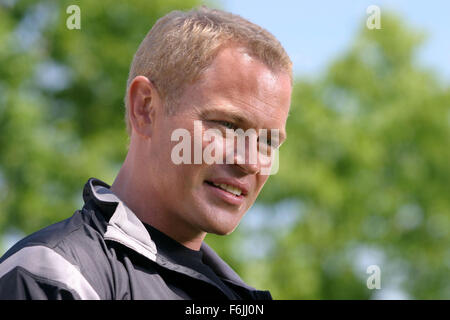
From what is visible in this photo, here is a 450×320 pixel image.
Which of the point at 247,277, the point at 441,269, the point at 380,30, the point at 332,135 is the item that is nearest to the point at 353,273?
the point at 441,269

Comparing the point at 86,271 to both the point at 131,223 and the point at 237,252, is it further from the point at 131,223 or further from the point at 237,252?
the point at 237,252

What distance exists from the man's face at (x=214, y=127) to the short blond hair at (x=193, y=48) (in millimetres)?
35

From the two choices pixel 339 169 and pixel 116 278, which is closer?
pixel 116 278

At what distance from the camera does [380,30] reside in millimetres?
15609

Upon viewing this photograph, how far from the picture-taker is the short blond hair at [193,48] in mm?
1983

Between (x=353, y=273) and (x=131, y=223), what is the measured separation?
41.0 ft

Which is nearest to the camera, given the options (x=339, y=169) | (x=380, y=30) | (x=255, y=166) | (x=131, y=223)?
(x=131, y=223)
